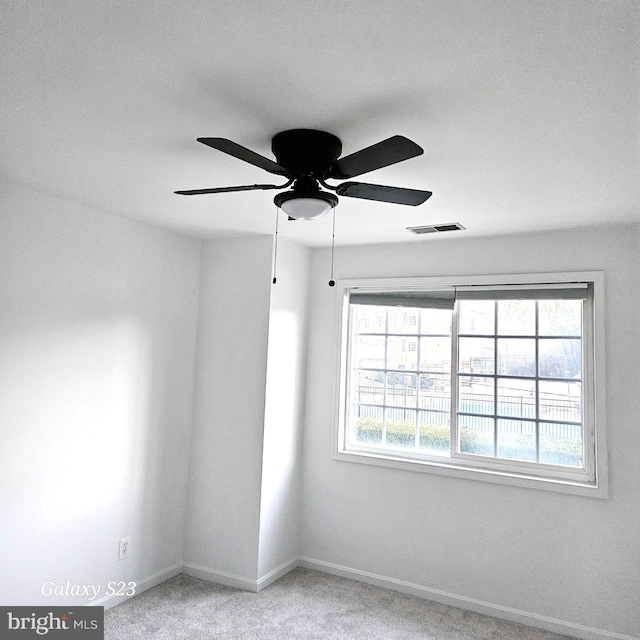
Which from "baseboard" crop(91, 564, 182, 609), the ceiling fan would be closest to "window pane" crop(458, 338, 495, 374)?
the ceiling fan

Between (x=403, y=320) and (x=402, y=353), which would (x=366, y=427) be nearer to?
(x=402, y=353)

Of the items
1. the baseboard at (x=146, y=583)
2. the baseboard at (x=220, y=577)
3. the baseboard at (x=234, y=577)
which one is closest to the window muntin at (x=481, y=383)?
the baseboard at (x=234, y=577)

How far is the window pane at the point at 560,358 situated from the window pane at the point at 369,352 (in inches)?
46.8

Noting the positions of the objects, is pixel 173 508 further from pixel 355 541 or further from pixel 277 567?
pixel 355 541

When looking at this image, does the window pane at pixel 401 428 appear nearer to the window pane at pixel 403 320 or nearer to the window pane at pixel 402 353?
the window pane at pixel 402 353

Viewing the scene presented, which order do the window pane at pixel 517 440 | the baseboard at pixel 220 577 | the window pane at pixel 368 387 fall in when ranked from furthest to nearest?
the window pane at pixel 368 387, the baseboard at pixel 220 577, the window pane at pixel 517 440

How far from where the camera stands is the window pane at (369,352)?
4.14 meters

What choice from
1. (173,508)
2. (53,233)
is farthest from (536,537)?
(53,233)

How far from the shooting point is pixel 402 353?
4055 millimetres

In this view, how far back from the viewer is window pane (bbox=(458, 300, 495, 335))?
3715 mm

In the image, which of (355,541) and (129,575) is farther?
(355,541)

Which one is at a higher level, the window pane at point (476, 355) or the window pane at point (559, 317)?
the window pane at point (559, 317)

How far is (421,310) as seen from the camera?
13.1 ft

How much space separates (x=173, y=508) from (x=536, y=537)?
252cm
